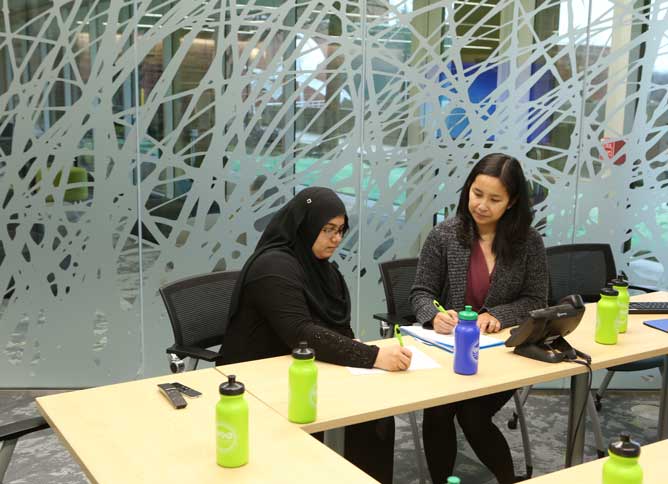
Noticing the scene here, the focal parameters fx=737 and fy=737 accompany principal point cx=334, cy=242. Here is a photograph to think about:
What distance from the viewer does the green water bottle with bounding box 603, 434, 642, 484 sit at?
4.86 feet

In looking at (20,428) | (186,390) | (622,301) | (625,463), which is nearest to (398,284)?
(622,301)

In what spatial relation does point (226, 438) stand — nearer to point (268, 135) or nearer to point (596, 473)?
point (596, 473)

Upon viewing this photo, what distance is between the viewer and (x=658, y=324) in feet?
9.97

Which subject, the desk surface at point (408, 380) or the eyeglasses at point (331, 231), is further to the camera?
the eyeglasses at point (331, 231)

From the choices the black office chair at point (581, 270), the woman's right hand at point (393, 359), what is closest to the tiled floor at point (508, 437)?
the black office chair at point (581, 270)

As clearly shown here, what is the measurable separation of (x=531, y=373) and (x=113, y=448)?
1329mm

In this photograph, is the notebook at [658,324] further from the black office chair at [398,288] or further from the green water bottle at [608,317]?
the black office chair at [398,288]

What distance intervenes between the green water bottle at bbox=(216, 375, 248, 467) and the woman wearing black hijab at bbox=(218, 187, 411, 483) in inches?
29.2

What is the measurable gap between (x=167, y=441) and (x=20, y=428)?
1.51 feet

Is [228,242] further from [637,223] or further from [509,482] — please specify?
[637,223]

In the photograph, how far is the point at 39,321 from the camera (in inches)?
161

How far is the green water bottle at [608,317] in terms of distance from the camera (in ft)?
8.93

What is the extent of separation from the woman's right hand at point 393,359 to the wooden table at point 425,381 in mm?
26

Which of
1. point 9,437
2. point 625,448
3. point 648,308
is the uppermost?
point 625,448
